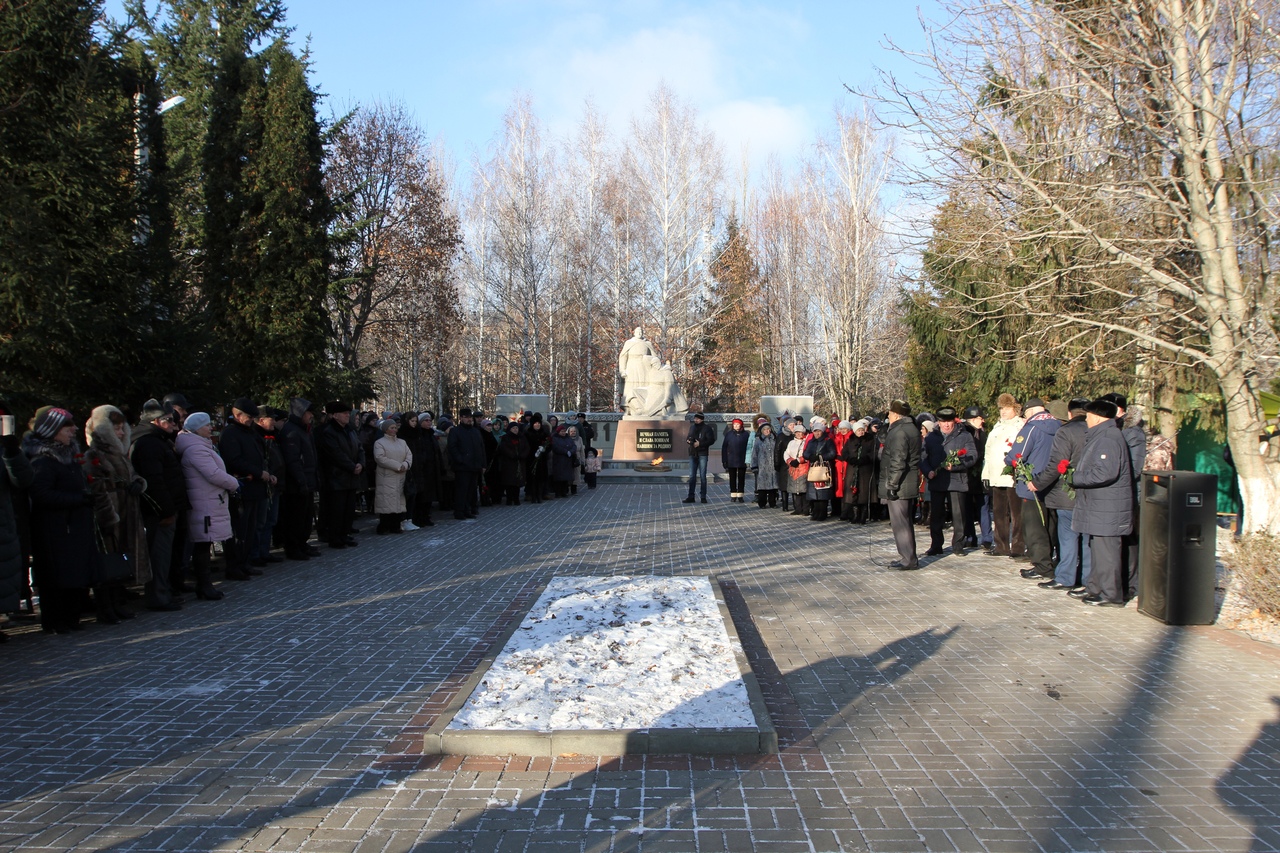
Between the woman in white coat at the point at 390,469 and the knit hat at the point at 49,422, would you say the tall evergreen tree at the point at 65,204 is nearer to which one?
the woman in white coat at the point at 390,469

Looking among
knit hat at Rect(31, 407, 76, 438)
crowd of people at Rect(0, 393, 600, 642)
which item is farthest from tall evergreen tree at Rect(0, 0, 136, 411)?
knit hat at Rect(31, 407, 76, 438)

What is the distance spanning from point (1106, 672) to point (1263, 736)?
1281 mm

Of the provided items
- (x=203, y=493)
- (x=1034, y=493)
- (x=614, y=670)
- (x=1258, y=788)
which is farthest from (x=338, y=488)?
(x=1258, y=788)

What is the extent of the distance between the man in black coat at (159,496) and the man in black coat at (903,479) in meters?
7.48

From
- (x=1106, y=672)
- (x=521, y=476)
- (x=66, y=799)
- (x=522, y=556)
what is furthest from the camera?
(x=521, y=476)

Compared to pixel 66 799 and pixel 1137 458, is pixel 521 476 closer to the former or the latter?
pixel 1137 458

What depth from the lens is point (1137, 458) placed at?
9.32 meters

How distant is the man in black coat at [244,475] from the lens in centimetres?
984

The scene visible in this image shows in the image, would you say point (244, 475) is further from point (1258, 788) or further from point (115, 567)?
point (1258, 788)

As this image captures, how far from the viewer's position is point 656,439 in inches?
1082

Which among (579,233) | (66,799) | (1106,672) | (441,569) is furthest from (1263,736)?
(579,233)

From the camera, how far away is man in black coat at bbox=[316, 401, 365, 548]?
39.8ft

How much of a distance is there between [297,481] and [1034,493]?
8.58m

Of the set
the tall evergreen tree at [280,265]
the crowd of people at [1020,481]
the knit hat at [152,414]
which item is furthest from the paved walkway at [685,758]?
the tall evergreen tree at [280,265]
